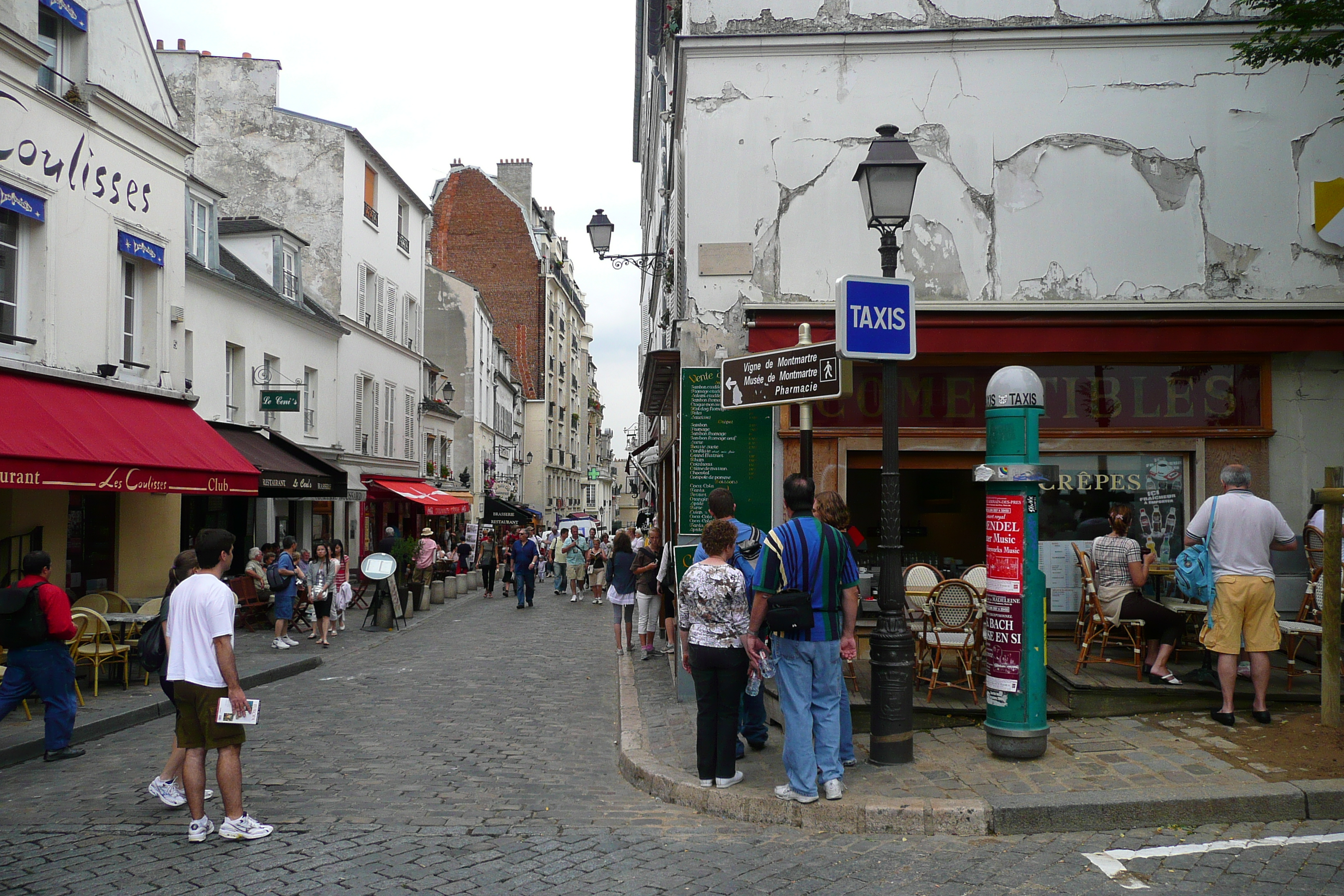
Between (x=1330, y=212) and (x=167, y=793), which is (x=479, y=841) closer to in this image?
(x=167, y=793)

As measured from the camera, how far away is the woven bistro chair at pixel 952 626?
24.7ft

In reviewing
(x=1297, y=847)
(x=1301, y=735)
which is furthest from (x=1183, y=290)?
(x=1297, y=847)

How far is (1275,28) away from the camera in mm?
8758

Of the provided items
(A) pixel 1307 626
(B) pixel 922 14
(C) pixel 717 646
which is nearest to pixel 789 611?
(C) pixel 717 646

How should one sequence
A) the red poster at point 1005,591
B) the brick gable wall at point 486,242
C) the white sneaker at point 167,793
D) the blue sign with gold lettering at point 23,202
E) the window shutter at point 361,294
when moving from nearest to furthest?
the white sneaker at point 167,793, the red poster at point 1005,591, the blue sign with gold lettering at point 23,202, the window shutter at point 361,294, the brick gable wall at point 486,242

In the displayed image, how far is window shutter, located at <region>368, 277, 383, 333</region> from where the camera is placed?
1048 inches

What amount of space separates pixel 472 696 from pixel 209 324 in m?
11.4

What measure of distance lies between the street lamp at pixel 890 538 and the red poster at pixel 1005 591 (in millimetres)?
528

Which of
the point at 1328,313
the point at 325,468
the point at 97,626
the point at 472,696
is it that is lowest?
the point at 472,696

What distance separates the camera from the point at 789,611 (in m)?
5.44

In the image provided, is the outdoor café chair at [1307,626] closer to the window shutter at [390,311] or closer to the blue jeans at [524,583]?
the blue jeans at [524,583]

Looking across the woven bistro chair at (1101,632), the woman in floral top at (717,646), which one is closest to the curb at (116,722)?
the woman in floral top at (717,646)

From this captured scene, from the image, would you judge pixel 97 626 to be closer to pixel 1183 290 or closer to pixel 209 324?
pixel 209 324

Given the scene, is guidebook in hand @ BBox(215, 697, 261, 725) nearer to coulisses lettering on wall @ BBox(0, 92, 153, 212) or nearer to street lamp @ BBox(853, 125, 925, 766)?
street lamp @ BBox(853, 125, 925, 766)
